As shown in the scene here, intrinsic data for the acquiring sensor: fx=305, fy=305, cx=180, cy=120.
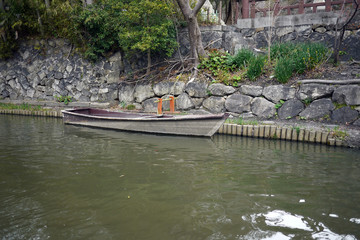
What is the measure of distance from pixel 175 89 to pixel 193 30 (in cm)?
239

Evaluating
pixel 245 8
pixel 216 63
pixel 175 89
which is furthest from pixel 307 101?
pixel 245 8

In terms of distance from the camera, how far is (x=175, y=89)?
11.8 metres

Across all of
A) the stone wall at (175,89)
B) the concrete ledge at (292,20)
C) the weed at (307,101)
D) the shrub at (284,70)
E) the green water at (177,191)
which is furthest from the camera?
the concrete ledge at (292,20)

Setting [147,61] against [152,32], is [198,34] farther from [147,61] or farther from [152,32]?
[147,61]

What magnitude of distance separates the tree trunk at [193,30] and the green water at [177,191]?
18.0 feet

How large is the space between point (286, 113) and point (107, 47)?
8.36 meters

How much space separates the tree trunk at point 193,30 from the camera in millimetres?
11508

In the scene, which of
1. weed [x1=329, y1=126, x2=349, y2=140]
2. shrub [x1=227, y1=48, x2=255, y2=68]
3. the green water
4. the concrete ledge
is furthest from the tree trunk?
weed [x1=329, y1=126, x2=349, y2=140]

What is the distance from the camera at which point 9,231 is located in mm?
3318

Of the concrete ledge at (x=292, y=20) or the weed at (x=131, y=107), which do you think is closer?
the concrete ledge at (x=292, y=20)

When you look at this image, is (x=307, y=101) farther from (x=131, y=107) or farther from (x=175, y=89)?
(x=131, y=107)

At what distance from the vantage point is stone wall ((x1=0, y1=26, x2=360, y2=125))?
912 centimetres

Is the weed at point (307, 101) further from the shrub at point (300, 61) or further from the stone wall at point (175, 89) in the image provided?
the shrub at point (300, 61)

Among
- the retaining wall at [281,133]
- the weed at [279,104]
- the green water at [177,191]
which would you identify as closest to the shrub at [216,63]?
the weed at [279,104]
